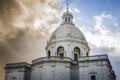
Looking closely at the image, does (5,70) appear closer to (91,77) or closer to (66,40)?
(66,40)

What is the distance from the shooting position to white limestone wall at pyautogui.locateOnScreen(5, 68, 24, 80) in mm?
58719

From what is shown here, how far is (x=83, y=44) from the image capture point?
2530 inches

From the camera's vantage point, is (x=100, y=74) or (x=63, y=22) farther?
(x=63, y=22)

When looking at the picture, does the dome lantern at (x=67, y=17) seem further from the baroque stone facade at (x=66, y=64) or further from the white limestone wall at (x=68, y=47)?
the white limestone wall at (x=68, y=47)

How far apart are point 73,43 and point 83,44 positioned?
101 inches

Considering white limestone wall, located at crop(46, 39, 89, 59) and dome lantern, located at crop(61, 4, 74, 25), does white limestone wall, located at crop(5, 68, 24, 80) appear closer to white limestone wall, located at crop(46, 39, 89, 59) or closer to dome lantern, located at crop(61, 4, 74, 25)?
white limestone wall, located at crop(46, 39, 89, 59)

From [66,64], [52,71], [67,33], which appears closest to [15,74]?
[52,71]

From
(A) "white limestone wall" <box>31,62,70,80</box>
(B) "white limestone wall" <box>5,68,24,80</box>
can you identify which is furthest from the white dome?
(B) "white limestone wall" <box>5,68,24,80</box>

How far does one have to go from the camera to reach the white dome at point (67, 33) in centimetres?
6412

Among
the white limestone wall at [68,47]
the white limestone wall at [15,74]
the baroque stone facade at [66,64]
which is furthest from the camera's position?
the white limestone wall at [68,47]

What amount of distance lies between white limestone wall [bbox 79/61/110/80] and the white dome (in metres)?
10.3

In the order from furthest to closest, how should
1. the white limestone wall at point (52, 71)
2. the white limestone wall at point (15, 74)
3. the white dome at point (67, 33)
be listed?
the white dome at point (67, 33)
the white limestone wall at point (15, 74)
the white limestone wall at point (52, 71)

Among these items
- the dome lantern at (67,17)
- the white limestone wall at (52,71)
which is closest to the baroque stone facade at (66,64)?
the white limestone wall at (52,71)

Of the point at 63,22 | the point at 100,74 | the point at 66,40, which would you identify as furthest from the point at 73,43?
the point at 100,74
